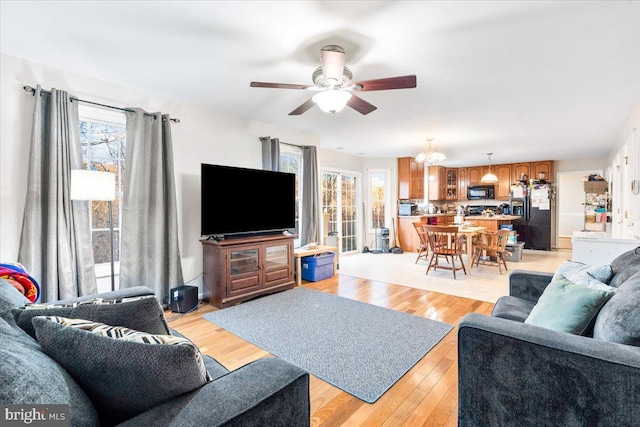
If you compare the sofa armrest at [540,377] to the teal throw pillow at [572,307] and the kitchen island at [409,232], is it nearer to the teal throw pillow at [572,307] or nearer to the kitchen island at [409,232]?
the teal throw pillow at [572,307]

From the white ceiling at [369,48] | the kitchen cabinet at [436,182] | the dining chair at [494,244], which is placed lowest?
the dining chair at [494,244]

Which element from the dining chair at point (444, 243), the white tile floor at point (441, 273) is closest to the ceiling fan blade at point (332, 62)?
the white tile floor at point (441, 273)

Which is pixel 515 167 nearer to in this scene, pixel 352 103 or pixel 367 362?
pixel 352 103

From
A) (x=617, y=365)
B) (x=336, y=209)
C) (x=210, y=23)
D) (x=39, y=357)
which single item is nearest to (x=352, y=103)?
(x=210, y=23)

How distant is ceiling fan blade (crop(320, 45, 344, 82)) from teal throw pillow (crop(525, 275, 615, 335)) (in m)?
A: 1.98

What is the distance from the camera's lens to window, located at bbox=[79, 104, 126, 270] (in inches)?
116

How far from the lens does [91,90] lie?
2881 millimetres

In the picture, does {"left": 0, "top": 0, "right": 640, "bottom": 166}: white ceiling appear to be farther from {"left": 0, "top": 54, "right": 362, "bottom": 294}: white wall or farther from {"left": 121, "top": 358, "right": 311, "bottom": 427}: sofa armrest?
{"left": 121, "top": 358, "right": 311, "bottom": 427}: sofa armrest

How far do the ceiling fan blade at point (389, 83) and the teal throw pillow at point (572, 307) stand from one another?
1.60 meters

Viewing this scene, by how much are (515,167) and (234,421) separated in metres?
9.38

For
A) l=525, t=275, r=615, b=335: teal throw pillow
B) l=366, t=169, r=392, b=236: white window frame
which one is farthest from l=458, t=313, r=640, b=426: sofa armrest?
l=366, t=169, r=392, b=236: white window frame

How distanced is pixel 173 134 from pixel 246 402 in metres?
3.36

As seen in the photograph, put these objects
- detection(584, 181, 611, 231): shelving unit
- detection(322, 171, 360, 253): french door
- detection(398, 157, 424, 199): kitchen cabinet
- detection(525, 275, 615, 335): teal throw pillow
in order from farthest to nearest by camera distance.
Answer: detection(398, 157, 424, 199): kitchen cabinet, detection(322, 171, 360, 253): french door, detection(584, 181, 611, 231): shelving unit, detection(525, 275, 615, 335): teal throw pillow

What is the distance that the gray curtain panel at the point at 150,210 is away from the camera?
302 cm
